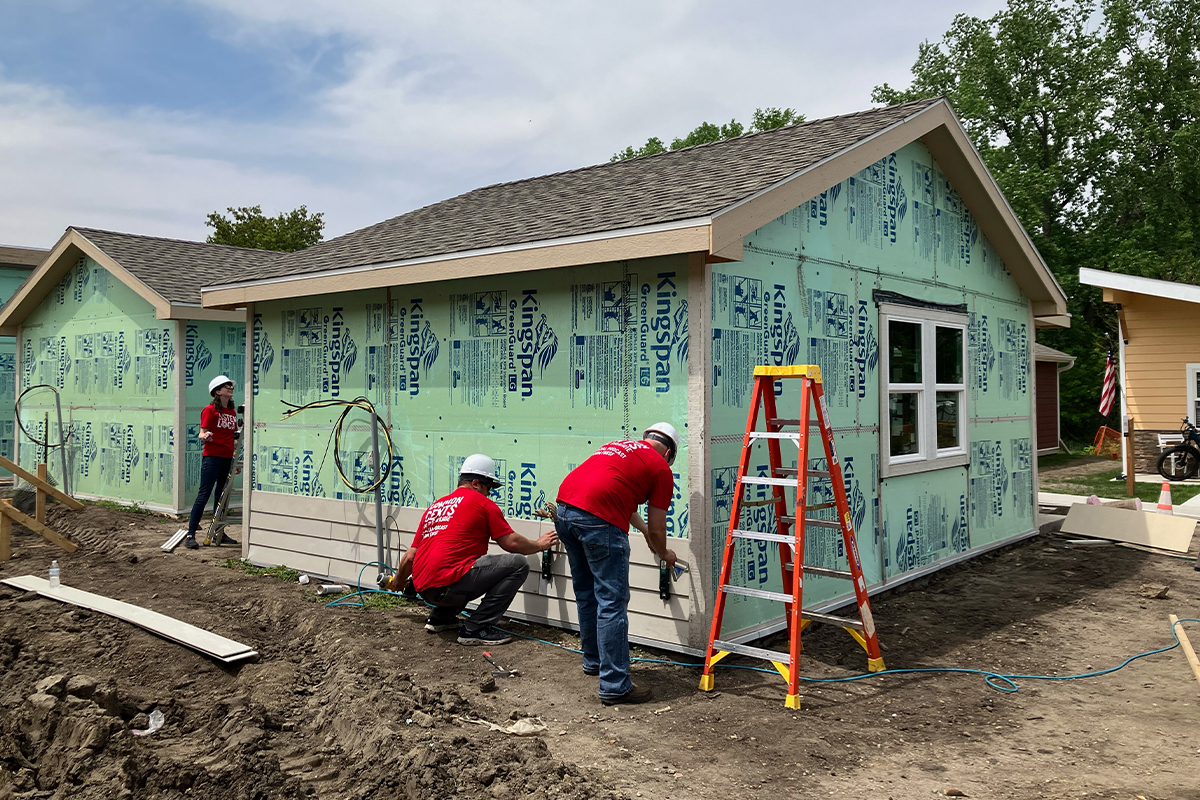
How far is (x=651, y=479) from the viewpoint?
5.19 meters

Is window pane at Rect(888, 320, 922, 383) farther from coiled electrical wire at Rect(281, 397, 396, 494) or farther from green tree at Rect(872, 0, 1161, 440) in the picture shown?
green tree at Rect(872, 0, 1161, 440)

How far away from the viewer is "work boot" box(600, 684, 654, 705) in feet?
16.5

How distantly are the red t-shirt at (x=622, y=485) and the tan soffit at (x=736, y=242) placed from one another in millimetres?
1283

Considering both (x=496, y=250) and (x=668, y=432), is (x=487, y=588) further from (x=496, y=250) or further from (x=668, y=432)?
(x=496, y=250)

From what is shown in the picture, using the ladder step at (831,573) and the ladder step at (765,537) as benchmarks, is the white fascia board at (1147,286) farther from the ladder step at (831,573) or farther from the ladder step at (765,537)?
the ladder step at (765,537)

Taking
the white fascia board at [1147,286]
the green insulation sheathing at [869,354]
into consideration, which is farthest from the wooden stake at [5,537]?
the white fascia board at [1147,286]

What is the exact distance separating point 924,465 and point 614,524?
14.1ft

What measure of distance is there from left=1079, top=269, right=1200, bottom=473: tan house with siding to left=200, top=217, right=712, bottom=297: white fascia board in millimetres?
13861

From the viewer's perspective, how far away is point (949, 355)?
349 inches

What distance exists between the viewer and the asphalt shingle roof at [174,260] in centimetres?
1238

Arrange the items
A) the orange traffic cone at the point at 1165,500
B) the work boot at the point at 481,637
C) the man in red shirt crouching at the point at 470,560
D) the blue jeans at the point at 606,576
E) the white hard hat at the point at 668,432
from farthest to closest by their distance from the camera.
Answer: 1. the orange traffic cone at the point at 1165,500
2. the work boot at the point at 481,637
3. the man in red shirt crouching at the point at 470,560
4. the white hard hat at the point at 668,432
5. the blue jeans at the point at 606,576

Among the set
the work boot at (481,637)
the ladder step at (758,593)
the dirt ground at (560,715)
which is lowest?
the dirt ground at (560,715)

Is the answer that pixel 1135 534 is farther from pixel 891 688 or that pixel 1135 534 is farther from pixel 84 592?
pixel 84 592

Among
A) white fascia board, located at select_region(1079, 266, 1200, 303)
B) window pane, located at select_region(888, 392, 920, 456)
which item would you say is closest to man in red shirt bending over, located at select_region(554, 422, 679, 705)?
window pane, located at select_region(888, 392, 920, 456)
